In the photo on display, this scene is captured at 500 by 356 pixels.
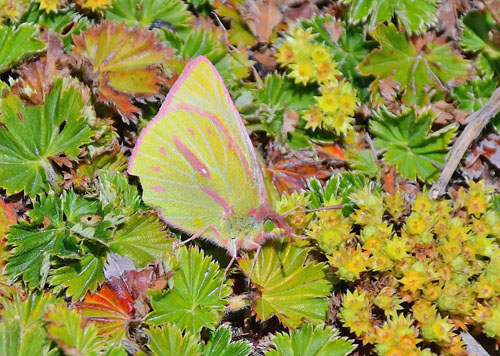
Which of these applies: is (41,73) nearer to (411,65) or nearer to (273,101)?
(273,101)

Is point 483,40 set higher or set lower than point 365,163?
higher

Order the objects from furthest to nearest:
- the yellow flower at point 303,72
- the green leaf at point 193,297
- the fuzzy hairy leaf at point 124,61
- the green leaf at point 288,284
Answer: the yellow flower at point 303,72
the fuzzy hairy leaf at point 124,61
the green leaf at point 288,284
the green leaf at point 193,297

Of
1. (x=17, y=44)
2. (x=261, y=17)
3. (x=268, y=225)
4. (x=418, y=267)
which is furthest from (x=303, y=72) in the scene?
(x=17, y=44)

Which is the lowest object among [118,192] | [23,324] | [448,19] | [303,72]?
[23,324]

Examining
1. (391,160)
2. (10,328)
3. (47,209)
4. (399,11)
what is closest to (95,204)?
(47,209)

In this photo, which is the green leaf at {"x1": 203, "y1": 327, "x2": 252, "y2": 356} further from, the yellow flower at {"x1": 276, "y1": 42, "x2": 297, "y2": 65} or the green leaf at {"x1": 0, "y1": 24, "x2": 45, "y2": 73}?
the green leaf at {"x1": 0, "y1": 24, "x2": 45, "y2": 73}

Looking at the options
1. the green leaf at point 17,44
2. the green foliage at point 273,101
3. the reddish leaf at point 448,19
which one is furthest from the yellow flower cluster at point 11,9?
the reddish leaf at point 448,19

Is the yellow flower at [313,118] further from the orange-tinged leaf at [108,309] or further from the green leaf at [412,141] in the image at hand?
the orange-tinged leaf at [108,309]
